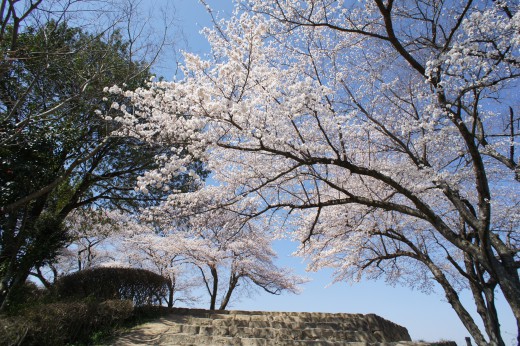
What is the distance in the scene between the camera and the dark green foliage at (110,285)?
8.80 m

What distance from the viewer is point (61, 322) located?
6270mm

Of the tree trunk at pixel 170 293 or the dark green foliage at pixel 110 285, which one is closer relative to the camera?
the dark green foliage at pixel 110 285

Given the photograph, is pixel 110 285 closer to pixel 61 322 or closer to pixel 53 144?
pixel 61 322

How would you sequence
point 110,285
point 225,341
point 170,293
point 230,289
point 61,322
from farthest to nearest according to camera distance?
point 230,289, point 170,293, point 110,285, point 225,341, point 61,322

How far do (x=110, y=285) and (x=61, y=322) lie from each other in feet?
8.77

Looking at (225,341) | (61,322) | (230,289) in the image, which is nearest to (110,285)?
(61,322)

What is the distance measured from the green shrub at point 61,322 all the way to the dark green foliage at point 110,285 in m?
1.11

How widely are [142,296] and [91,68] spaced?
6088mm

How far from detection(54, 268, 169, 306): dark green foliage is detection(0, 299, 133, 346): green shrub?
1.11m

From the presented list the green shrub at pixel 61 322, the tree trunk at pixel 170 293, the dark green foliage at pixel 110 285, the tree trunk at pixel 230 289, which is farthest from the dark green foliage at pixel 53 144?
the tree trunk at pixel 230 289

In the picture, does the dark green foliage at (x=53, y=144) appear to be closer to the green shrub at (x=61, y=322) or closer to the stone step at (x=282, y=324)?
the green shrub at (x=61, y=322)

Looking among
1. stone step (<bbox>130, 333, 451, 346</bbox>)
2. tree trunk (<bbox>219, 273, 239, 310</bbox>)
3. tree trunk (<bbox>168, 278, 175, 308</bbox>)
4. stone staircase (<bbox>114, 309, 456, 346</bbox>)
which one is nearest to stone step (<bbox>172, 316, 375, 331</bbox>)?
stone staircase (<bbox>114, 309, 456, 346</bbox>)

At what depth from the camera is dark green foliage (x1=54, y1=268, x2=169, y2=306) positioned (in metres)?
8.80

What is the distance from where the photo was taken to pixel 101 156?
9969mm
